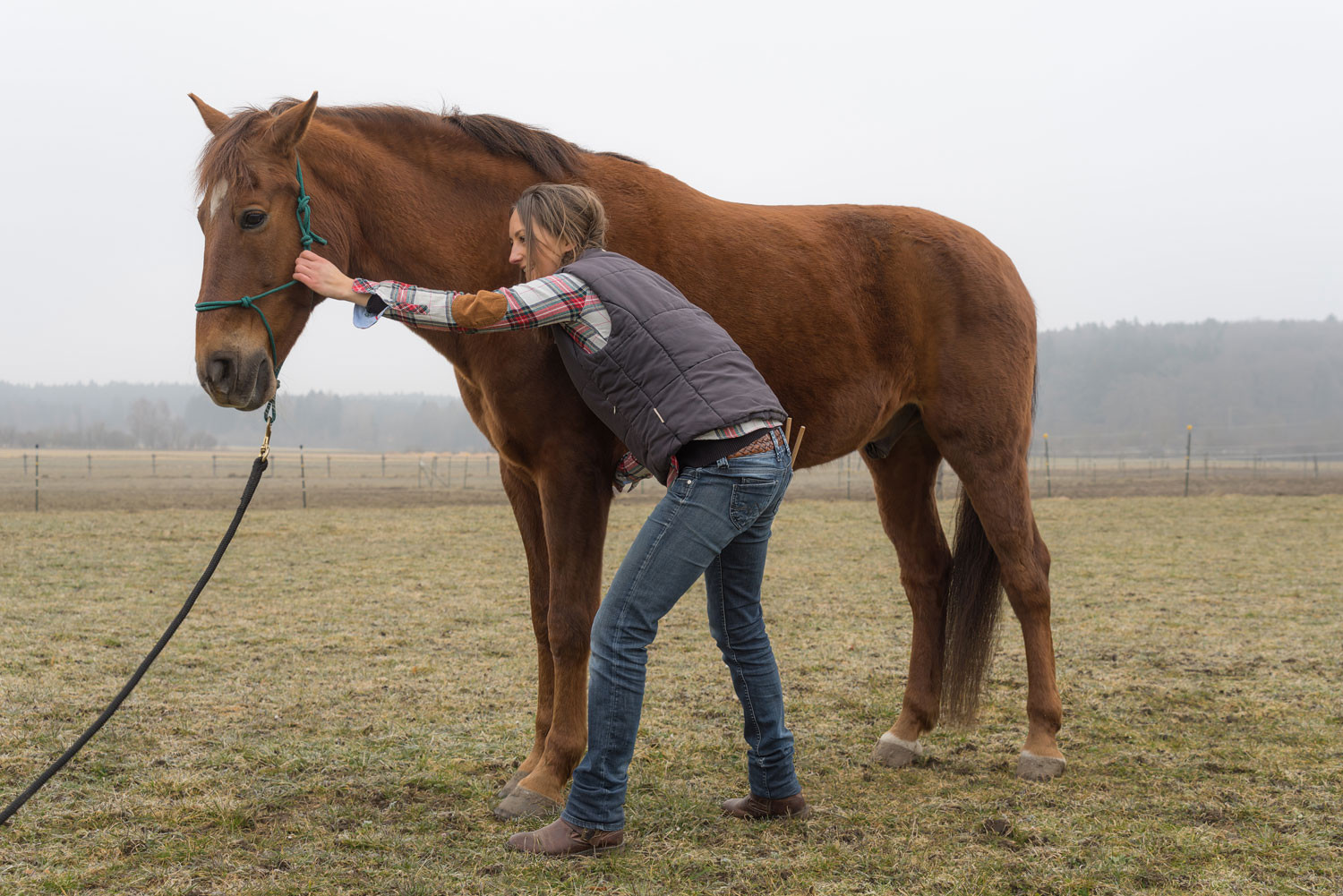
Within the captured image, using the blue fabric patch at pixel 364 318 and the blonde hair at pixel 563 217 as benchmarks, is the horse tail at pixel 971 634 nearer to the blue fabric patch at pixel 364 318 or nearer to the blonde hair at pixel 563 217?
the blonde hair at pixel 563 217

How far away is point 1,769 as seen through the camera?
11.9ft

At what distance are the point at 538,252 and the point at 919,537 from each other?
2567 mm

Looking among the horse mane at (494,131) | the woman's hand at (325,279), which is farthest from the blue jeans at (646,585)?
the horse mane at (494,131)

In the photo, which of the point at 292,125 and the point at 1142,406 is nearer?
the point at 292,125

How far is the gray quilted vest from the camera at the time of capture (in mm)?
2660

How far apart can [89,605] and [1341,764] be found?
8632 mm

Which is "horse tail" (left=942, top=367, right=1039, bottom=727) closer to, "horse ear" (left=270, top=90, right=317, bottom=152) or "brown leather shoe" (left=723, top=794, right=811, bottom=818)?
"brown leather shoe" (left=723, top=794, right=811, bottom=818)

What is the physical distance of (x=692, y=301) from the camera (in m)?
3.44

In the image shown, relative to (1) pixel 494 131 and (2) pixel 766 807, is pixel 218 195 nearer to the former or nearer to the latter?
(1) pixel 494 131

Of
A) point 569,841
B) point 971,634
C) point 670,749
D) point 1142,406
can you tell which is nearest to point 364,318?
point 569,841

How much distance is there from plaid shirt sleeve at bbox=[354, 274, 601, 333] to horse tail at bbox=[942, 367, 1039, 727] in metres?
2.54

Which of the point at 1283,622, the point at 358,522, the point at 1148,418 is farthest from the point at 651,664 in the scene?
the point at 1148,418

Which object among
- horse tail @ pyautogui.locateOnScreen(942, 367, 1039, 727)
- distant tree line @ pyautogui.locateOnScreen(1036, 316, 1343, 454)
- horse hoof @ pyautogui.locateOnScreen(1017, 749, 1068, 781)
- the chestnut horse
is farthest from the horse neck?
distant tree line @ pyautogui.locateOnScreen(1036, 316, 1343, 454)

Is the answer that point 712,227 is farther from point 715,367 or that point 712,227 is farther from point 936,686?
point 936,686
